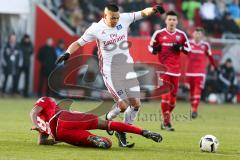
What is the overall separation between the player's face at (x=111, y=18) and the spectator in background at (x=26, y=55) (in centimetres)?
1540

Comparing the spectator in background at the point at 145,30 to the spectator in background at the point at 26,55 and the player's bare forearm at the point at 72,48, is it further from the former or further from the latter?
the player's bare forearm at the point at 72,48

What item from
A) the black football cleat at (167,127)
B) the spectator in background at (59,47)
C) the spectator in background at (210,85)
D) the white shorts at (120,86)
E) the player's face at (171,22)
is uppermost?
the player's face at (171,22)

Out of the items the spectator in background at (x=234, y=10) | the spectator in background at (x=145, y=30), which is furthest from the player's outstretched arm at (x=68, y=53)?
the spectator in background at (x=234, y=10)

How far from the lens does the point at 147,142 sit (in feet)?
46.6

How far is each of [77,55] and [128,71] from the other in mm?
14290

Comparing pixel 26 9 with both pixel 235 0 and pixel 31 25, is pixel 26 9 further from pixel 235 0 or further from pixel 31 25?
pixel 235 0

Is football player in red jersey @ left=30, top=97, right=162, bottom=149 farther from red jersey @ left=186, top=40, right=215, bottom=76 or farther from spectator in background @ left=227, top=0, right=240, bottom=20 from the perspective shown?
spectator in background @ left=227, top=0, right=240, bottom=20

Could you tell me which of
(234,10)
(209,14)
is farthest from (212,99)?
(234,10)

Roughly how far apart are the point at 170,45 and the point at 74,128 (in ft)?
19.9

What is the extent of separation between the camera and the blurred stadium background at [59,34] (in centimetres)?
2927

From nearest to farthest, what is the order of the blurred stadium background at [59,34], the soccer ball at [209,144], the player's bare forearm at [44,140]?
the soccer ball at [209,144], the player's bare forearm at [44,140], the blurred stadium background at [59,34]

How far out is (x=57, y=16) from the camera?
1207 inches

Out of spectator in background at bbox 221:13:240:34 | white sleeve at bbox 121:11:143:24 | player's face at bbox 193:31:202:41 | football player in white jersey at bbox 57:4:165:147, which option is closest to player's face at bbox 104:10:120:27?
football player in white jersey at bbox 57:4:165:147

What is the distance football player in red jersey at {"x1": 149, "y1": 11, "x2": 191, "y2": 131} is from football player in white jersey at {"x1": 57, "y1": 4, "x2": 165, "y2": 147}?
11.5 feet
